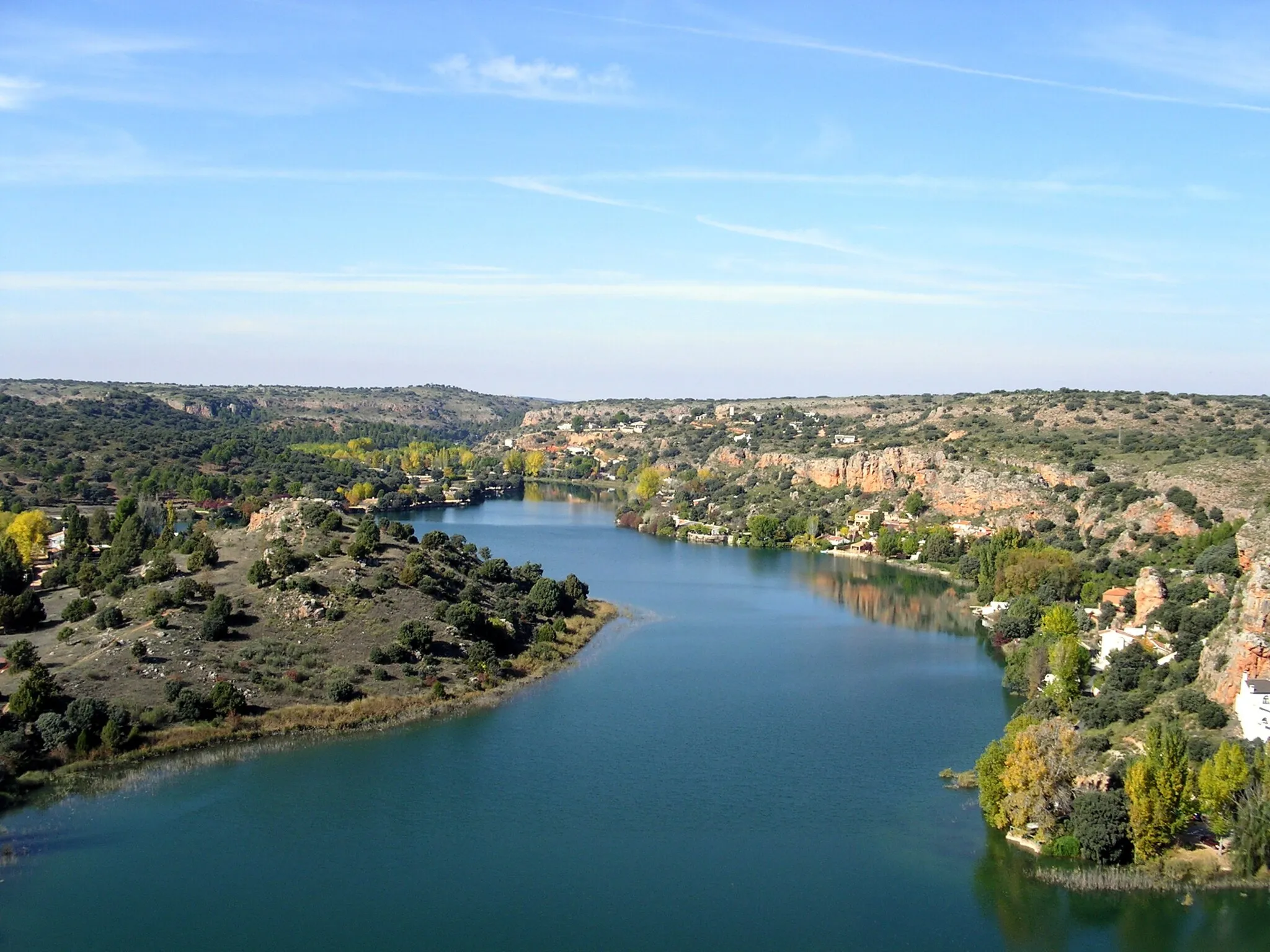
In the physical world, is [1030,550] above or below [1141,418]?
below

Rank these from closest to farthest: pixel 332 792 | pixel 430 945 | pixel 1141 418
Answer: pixel 430 945 → pixel 332 792 → pixel 1141 418

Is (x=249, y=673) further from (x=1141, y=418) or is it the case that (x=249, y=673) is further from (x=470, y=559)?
(x=1141, y=418)

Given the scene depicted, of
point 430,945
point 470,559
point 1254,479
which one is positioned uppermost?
point 1254,479

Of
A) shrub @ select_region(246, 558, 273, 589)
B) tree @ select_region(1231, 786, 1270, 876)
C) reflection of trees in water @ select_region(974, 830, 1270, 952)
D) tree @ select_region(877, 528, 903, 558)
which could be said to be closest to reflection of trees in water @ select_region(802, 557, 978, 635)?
tree @ select_region(877, 528, 903, 558)

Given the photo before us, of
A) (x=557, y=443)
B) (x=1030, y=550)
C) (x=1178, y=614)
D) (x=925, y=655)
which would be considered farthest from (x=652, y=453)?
(x=1178, y=614)

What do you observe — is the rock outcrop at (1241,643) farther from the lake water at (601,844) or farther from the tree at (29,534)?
the tree at (29,534)

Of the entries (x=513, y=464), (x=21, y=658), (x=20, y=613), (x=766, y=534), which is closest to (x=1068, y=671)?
(x=21, y=658)

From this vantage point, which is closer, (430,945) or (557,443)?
(430,945)

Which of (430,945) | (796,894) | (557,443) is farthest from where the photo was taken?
(557,443)

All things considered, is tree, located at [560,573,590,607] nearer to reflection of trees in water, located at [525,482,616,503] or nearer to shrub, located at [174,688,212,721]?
shrub, located at [174,688,212,721]
